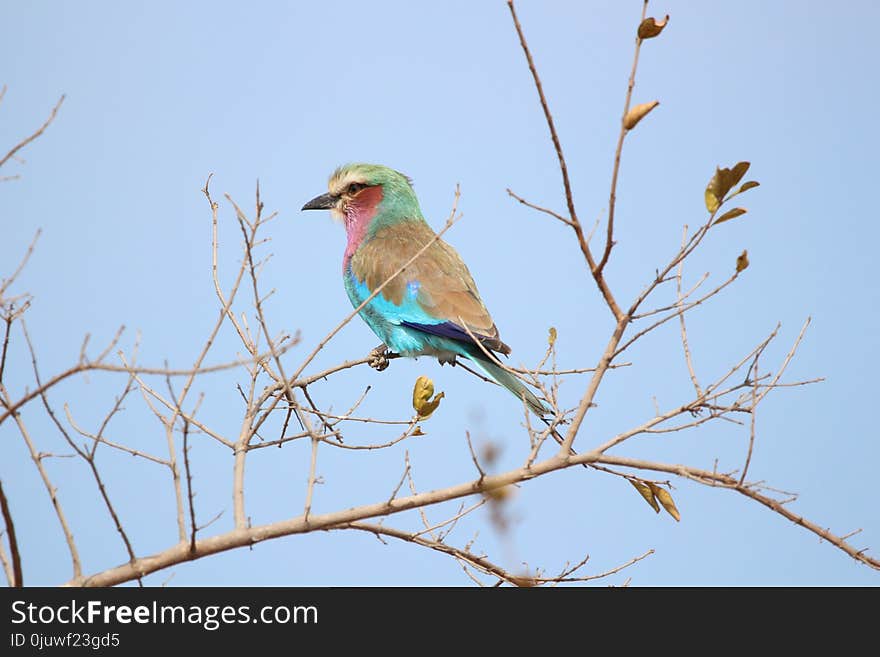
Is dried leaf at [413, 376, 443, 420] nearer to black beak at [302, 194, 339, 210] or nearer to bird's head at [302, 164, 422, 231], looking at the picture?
bird's head at [302, 164, 422, 231]

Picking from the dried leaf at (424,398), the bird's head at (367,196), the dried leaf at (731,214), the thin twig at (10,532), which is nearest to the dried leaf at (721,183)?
the dried leaf at (731,214)

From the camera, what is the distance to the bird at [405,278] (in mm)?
4793

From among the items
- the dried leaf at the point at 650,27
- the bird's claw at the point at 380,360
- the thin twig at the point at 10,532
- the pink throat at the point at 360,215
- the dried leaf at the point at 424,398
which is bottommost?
the thin twig at the point at 10,532

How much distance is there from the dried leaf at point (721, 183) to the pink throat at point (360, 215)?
10.7 ft

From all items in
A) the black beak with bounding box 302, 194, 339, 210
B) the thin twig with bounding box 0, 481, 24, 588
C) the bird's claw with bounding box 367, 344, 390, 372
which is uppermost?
the black beak with bounding box 302, 194, 339, 210

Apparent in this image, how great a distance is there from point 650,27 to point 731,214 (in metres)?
0.55

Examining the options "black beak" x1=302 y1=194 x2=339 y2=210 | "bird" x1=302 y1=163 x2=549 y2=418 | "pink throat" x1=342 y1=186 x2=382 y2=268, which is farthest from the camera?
"black beak" x1=302 y1=194 x2=339 y2=210

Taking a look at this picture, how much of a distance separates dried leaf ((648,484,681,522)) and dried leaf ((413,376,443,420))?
2.64 feet

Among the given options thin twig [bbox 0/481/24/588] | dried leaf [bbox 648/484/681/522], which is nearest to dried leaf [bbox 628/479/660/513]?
dried leaf [bbox 648/484/681/522]

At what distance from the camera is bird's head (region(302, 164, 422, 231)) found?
5.82 metres

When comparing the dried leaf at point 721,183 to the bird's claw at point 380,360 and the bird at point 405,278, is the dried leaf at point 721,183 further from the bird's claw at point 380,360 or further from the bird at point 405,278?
the bird's claw at point 380,360

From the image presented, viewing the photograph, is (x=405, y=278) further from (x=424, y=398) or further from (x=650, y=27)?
(x=650, y=27)
